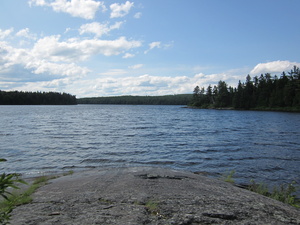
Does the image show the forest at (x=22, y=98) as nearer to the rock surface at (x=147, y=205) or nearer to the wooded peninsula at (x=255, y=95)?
the wooded peninsula at (x=255, y=95)

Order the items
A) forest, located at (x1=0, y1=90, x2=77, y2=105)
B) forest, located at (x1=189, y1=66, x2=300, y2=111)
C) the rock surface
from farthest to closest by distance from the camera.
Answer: forest, located at (x1=0, y1=90, x2=77, y2=105) → forest, located at (x1=189, y1=66, x2=300, y2=111) → the rock surface

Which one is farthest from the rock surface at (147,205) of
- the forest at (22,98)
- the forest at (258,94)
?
the forest at (22,98)

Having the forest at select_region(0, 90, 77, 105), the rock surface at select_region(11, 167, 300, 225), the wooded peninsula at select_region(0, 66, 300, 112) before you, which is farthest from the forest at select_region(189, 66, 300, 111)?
the forest at select_region(0, 90, 77, 105)

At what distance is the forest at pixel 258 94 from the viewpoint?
96250mm

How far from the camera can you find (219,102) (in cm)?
13775

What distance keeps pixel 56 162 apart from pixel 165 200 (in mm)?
11702

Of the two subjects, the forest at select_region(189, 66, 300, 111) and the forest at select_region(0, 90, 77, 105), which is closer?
the forest at select_region(189, 66, 300, 111)

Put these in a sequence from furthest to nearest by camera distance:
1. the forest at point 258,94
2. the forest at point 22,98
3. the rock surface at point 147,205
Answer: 1. the forest at point 22,98
2. the forest at point 258,94
3. the rock surface at point 147,205

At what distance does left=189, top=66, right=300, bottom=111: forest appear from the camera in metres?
96.2

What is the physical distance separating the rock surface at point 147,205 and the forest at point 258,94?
10032cm

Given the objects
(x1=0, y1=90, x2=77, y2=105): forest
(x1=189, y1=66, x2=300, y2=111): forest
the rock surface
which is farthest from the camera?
(x1=0, y1=90, x2=77, y2=105): forest

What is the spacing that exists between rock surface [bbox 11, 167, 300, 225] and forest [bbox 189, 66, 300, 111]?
100 meters

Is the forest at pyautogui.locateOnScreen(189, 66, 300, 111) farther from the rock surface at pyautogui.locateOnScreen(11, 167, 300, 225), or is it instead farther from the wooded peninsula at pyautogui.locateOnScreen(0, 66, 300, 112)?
the rock surface at pyautogui.locateOnScreen(11, 167, 300, 225)

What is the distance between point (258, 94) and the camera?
4665 inches
